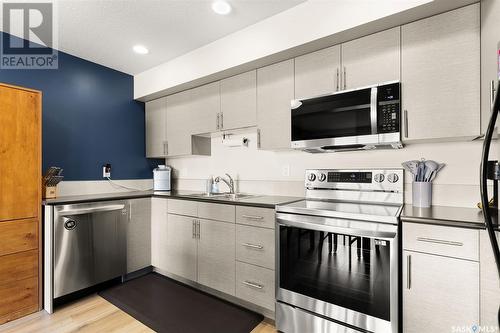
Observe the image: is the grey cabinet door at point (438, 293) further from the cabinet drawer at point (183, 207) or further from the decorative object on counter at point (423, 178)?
the cabinet drawer at point (183, 207)

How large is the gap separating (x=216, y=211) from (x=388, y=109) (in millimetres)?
1602

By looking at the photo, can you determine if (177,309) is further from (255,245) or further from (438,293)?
(438,293)

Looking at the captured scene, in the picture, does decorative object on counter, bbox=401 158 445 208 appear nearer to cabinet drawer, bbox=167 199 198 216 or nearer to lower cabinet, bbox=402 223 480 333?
lower cabinet, bbox=402 223 480 333

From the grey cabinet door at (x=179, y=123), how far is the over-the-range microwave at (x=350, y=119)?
1385 millimetres

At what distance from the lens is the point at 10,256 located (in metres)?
2.05

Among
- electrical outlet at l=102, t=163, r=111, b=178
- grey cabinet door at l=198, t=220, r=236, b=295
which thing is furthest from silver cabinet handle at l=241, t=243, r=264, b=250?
electrical outlet at l=102, t=163, r=111, b=178

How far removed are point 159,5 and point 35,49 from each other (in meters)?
1.57

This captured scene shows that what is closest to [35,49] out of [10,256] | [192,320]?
[10,256]

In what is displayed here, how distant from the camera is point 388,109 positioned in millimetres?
1781

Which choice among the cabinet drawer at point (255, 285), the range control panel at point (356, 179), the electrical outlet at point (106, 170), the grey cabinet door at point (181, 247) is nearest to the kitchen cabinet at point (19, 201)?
the electrical outlet at point (106, 170)

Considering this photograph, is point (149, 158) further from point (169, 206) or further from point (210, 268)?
point (210, 268)

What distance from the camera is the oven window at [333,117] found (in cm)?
187

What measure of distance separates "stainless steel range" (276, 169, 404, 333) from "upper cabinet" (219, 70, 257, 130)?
103 centimetres

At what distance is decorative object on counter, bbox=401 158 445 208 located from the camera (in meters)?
1.80
